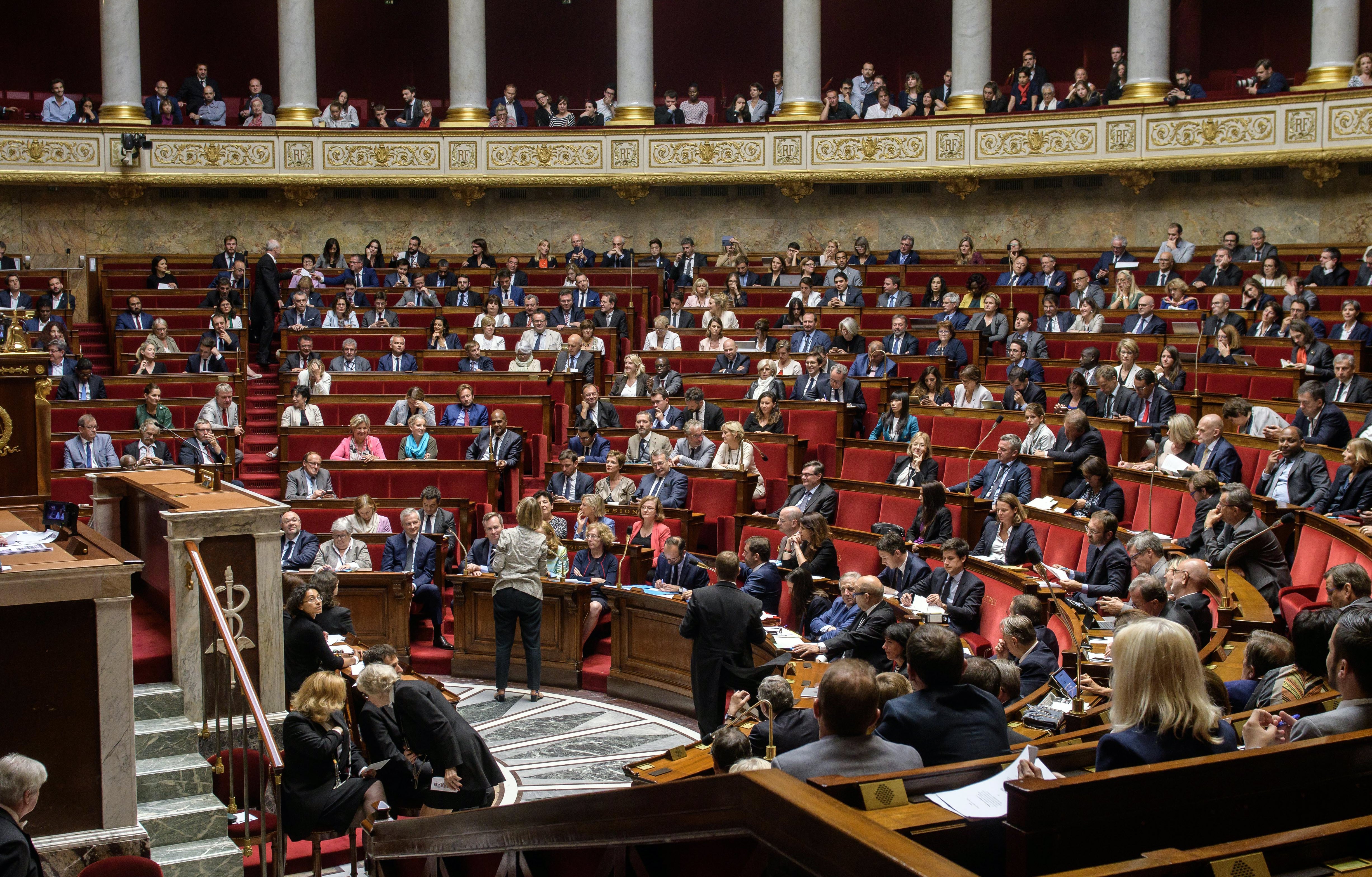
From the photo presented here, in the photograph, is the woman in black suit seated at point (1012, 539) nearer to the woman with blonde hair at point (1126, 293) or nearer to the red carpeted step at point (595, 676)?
the red carpeted step at point (595, 676)

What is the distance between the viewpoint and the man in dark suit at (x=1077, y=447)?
27.2 feet

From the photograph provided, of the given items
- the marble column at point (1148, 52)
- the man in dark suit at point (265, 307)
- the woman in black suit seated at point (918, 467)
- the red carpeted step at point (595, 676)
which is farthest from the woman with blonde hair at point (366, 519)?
the marble column at point (1148, 52)

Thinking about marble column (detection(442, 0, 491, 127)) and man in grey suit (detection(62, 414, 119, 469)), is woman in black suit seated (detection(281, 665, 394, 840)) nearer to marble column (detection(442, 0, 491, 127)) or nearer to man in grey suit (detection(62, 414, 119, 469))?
man in grey suit (detection(62, 414, 119, 469))

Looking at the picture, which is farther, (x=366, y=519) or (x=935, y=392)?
(x=935, y=392)

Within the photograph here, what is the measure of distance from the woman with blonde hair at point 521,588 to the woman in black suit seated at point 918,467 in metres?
2.42

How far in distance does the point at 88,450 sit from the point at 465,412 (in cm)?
283

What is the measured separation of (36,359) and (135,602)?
1.14 metres

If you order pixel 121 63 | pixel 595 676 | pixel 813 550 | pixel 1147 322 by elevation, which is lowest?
pixel 595 676

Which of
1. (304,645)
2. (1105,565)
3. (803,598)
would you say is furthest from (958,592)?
(304,645)

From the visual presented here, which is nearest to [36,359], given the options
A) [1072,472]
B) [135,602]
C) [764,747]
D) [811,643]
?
[135,602]

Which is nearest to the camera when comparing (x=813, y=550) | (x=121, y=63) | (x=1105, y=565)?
(x=1105, y=565)

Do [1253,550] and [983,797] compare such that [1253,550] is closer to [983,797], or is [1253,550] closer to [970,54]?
[983,797]

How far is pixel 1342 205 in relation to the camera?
13.6 meters

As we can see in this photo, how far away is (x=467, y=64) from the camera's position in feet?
53.4
